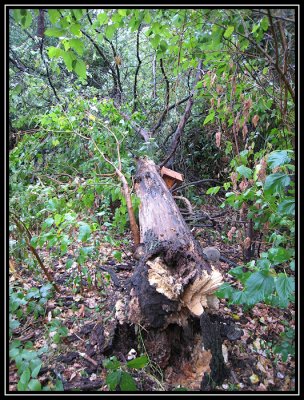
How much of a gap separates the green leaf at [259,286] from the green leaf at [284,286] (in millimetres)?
32

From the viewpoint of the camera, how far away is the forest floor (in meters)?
1.88

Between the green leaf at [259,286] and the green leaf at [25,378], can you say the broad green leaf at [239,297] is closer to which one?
the green leaf at [259,286]

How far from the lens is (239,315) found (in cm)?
272

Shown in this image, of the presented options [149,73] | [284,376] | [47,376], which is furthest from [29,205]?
[149,73]

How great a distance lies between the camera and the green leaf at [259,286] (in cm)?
150

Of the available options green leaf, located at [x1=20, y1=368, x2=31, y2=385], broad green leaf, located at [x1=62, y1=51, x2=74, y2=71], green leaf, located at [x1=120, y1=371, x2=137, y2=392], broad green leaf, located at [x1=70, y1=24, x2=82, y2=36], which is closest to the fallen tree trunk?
green leaf, located at [x1=120, y1=371, x2=137, y2=392]

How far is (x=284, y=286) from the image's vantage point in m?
1.48

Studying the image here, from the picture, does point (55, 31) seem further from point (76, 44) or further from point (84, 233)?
point (84, 233)

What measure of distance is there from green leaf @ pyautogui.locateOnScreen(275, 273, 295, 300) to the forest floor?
0.84 m

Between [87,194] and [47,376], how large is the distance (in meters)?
1.81

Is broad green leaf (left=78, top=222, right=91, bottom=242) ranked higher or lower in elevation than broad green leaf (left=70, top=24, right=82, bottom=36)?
lower

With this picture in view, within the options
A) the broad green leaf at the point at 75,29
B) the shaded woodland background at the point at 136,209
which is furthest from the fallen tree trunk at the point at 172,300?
the broad green leaf at the point at 75,29

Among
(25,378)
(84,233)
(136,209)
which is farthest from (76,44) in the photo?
(136,209)

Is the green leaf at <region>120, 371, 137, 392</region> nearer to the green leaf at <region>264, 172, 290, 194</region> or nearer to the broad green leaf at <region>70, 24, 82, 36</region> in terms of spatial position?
the green leaf at <region>264, 172, 290, 194</region>
